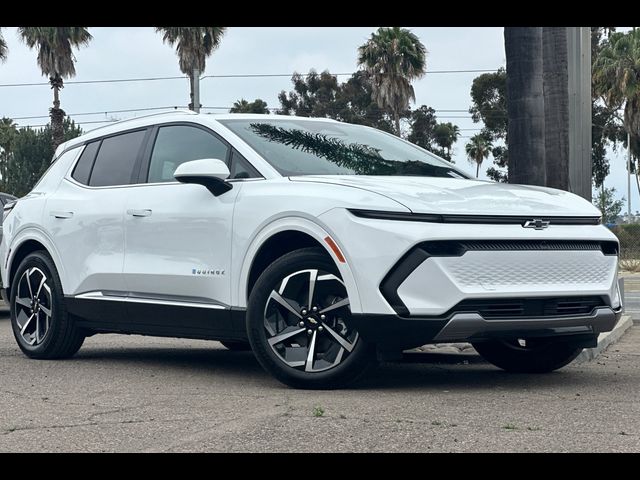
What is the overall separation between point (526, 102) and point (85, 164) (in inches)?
150

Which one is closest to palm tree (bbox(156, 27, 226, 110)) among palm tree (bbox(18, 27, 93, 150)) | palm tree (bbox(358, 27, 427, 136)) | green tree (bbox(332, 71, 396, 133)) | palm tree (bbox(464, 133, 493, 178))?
palm tree (bbox(18, 27, 93, 150))

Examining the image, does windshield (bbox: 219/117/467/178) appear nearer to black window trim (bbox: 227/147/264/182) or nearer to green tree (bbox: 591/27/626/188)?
black window trim (bbox: 227/147/264/182)

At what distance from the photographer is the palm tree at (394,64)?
52.0 m

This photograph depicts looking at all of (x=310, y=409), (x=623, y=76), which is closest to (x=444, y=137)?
(x=623, y=76)

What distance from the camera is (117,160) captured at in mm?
8727

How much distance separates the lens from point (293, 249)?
23.2 ft

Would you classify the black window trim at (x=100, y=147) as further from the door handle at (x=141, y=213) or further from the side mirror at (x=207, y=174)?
the side mirror at (x=207, y=174)

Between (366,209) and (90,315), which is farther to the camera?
(90,315)
